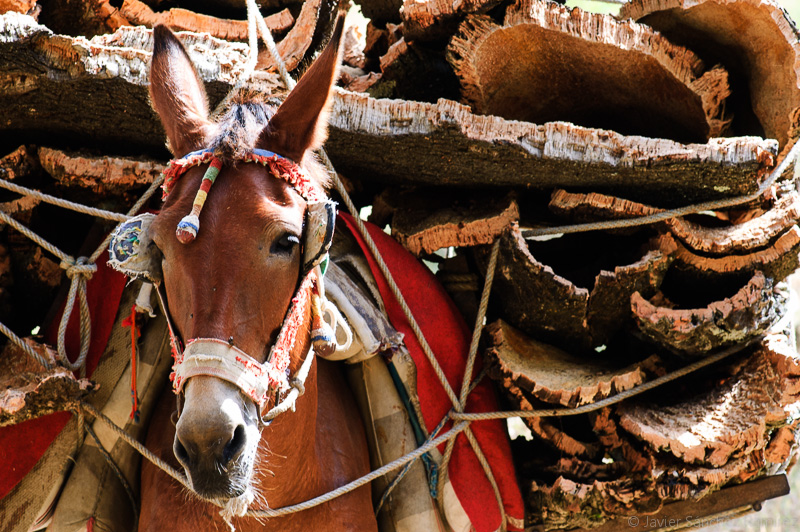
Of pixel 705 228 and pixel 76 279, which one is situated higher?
pixel 705 228

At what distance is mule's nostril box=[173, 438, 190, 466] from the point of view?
4.75 feet

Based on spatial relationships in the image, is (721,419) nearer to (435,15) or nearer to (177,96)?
(435,15)

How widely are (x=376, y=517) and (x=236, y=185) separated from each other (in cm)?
124

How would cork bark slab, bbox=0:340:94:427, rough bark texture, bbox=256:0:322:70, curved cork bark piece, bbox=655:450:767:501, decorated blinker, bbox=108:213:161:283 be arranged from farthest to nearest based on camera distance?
rough bark texture, bbox=256:0:322:70 → curved cork bark piece, bbox=655:450:767:501 → cork bark slab, bbox=0:340:94:427 → decorated blinker, bbox=108:213:161:283

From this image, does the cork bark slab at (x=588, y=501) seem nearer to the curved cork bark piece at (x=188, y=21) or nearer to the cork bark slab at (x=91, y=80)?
the cork bark slab at (x=91, y=80)

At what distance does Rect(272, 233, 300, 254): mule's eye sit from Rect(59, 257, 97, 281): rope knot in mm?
940

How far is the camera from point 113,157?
2205 mm

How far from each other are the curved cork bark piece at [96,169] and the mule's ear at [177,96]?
1.23 ft

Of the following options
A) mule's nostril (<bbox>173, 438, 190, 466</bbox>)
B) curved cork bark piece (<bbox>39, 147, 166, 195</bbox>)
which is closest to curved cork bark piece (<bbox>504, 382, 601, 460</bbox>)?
mule's nostril (<bbox>173, 438, 190, 466</bbox>)

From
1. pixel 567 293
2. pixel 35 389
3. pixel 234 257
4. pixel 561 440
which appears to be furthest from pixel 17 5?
pixel 561 440

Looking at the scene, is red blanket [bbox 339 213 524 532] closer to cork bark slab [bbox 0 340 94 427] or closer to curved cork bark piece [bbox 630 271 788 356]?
curved cork bark piece [bbox 630 271 788 356]

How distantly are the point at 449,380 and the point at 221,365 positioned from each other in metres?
1.03

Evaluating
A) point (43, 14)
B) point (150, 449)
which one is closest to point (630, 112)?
point (150, 449)

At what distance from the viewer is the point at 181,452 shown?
4.78 ft
